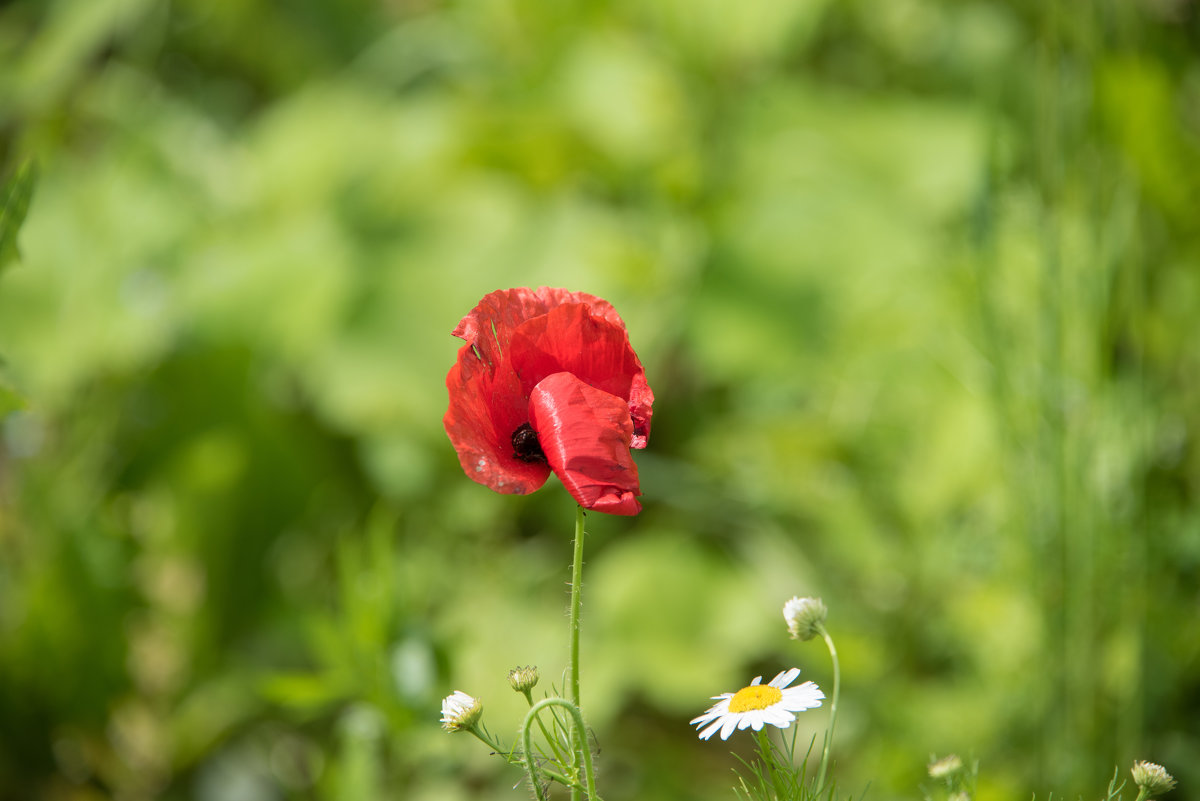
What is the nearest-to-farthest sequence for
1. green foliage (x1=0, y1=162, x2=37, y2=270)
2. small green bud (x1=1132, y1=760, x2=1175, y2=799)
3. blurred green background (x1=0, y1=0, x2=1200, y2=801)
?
1. small green bud (x1=1132, y1=760, x2=1175, y2=799)
2. green foliage (x1=0, y1=162, x2=37, y2=270)
3. blurred green background (x1=0, y1=0, x2=1200, y2=801)

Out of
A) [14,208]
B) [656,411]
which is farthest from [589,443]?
[656,411]

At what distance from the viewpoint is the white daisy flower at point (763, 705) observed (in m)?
0.33

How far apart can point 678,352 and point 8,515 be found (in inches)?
33.9

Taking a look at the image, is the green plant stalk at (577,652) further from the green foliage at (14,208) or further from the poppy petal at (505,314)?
the green foliage at (14,208)

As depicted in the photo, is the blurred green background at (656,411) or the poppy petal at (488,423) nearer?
the poppy petal at (488,423)

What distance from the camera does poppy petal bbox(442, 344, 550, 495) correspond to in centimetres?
33

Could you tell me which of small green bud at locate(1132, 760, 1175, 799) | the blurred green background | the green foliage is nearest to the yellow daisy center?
small green bud at locate(1132, 760, 1175, 799)

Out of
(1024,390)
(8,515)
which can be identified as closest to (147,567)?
(8,515)

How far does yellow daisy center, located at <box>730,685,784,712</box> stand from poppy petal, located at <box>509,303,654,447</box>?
87 mm

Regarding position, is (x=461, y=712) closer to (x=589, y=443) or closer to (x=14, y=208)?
(x=589, y=443)

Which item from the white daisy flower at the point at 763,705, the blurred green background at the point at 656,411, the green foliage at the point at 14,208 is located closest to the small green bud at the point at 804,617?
the white daisy flower at the point at 763,705

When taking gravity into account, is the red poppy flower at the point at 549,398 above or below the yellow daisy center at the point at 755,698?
above

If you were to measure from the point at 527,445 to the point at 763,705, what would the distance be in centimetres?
11

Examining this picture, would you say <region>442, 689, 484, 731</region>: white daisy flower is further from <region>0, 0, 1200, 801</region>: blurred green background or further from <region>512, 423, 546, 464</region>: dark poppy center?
<region>0, 0, 1200, 801</region>: blurred green background
